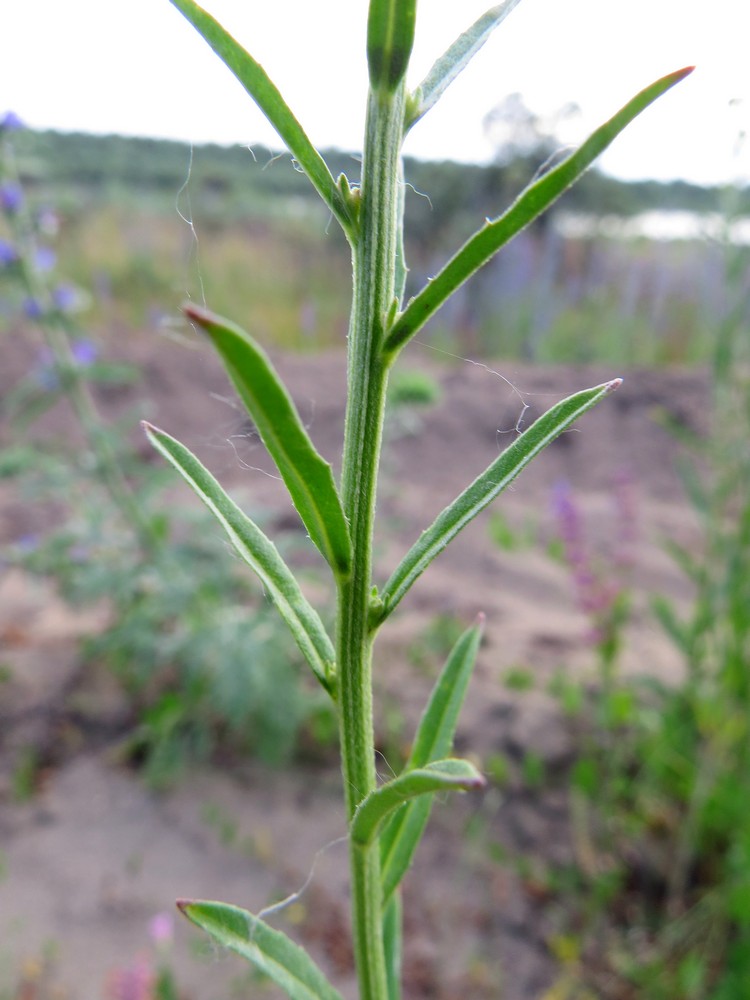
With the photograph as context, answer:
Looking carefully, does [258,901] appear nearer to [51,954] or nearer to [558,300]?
[51,954]

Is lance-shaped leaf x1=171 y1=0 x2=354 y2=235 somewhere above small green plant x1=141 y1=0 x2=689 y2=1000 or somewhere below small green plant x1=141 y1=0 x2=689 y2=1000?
above

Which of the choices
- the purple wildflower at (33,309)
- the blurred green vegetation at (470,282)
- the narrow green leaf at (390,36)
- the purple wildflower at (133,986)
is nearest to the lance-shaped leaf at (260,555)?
the narrow green leaf at (390,36)

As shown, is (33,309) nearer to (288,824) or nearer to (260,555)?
(288,824)

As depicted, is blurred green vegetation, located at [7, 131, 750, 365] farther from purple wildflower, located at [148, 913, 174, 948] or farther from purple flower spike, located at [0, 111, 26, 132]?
purple wildflower, located at [148, 913, 174, 948]

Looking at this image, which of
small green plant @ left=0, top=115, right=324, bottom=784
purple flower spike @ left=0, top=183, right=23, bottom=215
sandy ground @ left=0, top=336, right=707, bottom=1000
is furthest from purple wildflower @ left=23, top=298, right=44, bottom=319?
sandy ground @ left=0, top=336, right=707, bottom=1000

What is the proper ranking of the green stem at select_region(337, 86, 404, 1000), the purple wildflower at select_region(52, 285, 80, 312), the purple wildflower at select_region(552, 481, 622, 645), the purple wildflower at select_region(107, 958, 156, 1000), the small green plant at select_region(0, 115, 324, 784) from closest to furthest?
the green stem at select_region(337, 86, 404, 1000), the purple wildflower at select_region(107, 958, 156, 1000), the purple wildflower at select_region(552, 481, 622, 645), the small green plant at select_region(0, 115, 324, 784), the purple wildflower at select_region(52, 285, 80, 312)

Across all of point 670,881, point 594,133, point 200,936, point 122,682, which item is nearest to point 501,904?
point 670,881
